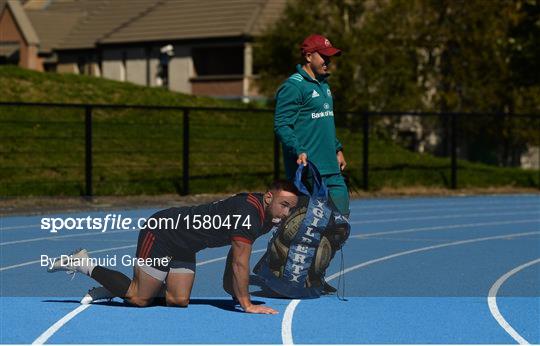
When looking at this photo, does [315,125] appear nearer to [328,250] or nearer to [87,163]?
[328,250]

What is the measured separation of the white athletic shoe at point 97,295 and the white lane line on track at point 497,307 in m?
3.10

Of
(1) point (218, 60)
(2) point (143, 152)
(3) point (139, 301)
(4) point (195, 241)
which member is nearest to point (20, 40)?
(1) point (218, 60)

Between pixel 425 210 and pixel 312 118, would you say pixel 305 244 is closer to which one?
pixel 312 118

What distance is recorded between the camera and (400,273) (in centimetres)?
1225

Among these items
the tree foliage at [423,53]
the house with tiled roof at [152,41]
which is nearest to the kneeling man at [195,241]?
the tree foliage at [423,53]

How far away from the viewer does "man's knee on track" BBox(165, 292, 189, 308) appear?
31.0ft

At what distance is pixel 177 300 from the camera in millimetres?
9445

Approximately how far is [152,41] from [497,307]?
4215 centimetres

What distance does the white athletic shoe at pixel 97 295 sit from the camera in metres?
9.59

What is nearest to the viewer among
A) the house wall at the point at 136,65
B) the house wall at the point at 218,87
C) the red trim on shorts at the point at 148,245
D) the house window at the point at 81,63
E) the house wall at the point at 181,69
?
the red trim on shorts at the point at 148,245

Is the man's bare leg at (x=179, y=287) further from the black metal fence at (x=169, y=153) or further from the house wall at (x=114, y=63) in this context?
the house wall at (x=114, y=63)

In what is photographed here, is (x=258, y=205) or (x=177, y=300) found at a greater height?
(x=258, y=205)

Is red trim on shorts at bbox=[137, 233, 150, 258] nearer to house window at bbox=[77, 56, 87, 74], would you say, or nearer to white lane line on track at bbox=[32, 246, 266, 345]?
white lane line on track at bbox=[32, 246, 266, 345]

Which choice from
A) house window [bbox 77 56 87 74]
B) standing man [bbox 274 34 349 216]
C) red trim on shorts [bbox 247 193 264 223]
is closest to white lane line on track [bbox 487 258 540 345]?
standing man [bbox 274 34 349 216]
